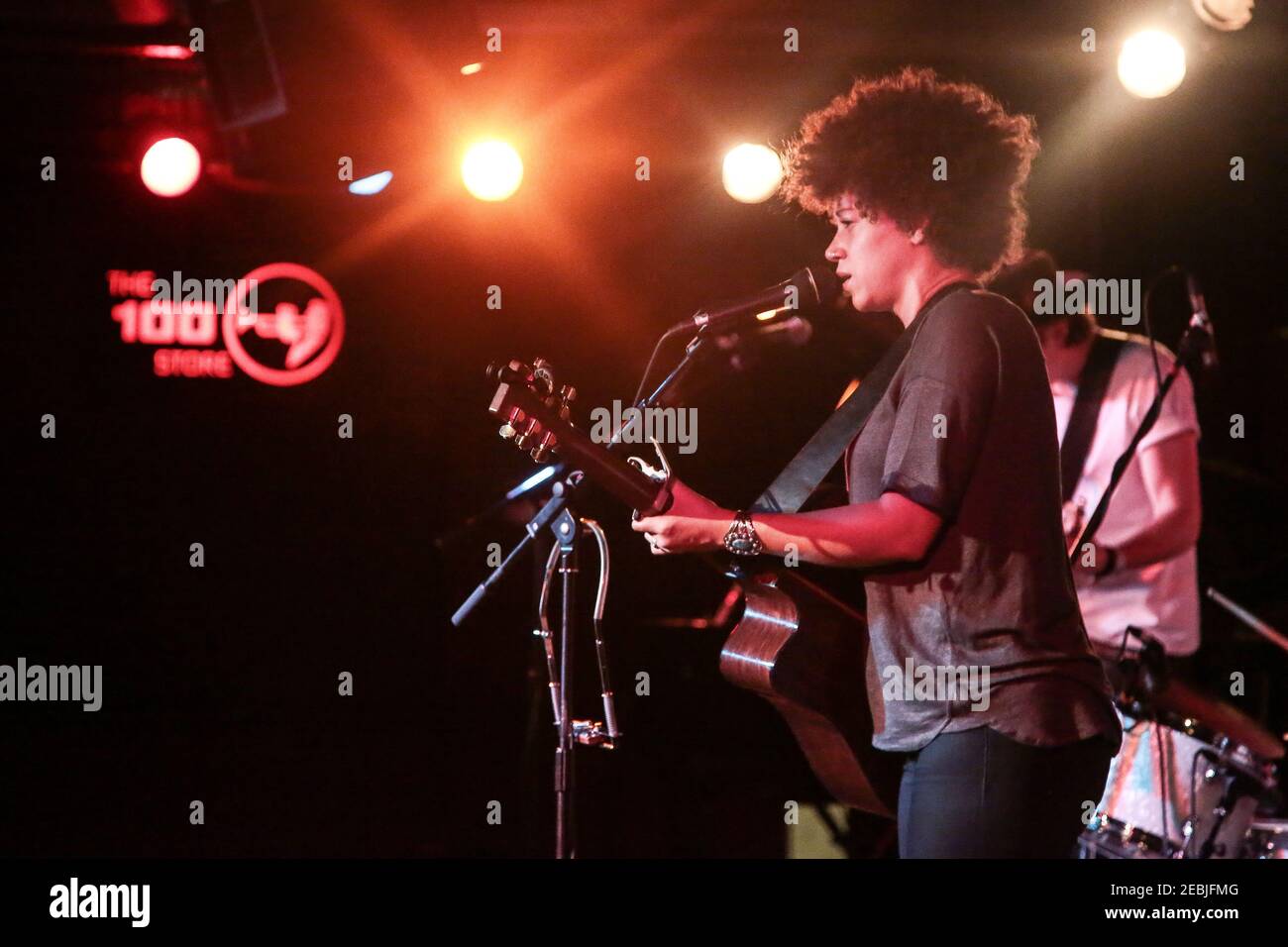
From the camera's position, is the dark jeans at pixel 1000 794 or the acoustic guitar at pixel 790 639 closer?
the dark jeans at pixel 1000 794

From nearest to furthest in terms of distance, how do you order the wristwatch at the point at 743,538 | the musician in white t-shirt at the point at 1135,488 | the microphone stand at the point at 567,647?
the wristwatch at the point at 743,538 < the microphone stand at the point at 567,647 < the musician in white t-shirt at the point at 1135,488

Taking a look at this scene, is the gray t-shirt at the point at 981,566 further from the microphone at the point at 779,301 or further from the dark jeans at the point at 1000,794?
the microphone at the point at 779,301

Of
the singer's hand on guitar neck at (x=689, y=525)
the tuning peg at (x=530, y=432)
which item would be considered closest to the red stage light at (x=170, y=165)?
the tuning peg at (x=530, y=432)

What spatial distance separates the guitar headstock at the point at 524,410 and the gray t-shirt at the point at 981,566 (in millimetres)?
761

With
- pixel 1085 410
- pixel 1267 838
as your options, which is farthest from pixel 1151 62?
pixel 1267 838

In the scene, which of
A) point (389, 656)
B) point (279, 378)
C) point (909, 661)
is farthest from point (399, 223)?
point (909, 661)

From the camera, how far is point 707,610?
19.4 feet

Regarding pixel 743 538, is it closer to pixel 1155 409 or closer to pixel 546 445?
pixel 546 445

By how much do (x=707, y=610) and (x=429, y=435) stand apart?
1519 mm

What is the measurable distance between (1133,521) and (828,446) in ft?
6.23

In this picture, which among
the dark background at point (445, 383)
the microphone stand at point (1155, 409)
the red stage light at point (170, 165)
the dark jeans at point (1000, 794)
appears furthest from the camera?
the red stage light at point (170, 165)

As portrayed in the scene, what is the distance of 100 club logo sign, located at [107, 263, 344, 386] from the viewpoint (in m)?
5.92

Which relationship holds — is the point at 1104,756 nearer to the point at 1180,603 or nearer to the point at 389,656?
the point at 1180,603

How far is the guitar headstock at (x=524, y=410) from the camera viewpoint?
2754 millimetres
